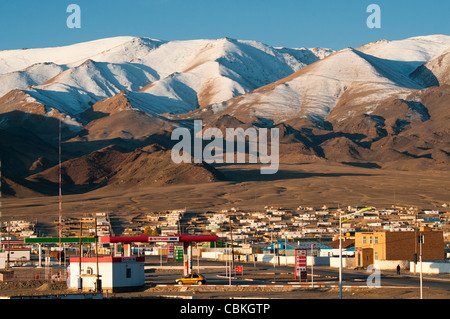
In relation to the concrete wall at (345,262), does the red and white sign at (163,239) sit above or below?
above

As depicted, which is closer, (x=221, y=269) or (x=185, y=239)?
(x=185, y=239)

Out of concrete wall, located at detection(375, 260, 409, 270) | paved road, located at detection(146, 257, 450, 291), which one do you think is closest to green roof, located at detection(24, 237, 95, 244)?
paved road, located at detection(146, 257, 450, 291)

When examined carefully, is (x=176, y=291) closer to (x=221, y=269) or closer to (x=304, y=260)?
(x=304, y=260)

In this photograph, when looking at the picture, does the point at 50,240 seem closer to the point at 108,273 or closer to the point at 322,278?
the point at 108,273

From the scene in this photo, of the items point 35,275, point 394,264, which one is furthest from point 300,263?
point 35,275

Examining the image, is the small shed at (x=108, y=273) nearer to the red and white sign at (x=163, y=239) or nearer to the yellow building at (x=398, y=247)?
the red and white sign at (x=163, y=239)

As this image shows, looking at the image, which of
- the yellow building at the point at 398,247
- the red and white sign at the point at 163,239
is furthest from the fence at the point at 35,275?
the yellow building at the point at 398,247
